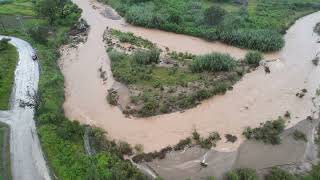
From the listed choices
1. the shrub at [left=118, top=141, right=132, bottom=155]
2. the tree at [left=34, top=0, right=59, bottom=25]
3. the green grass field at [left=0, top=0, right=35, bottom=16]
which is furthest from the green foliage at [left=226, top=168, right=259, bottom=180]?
the green grass field at [left=0, top=0, right=35, bottom=16]

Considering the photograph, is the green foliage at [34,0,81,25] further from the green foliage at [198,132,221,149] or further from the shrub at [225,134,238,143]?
the shrub at [225,134,238,143]

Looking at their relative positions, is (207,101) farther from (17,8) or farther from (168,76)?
(17,8)

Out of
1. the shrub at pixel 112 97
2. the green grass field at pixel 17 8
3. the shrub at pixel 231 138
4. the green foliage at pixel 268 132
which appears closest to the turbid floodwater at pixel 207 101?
the shrub at pixel 231 138

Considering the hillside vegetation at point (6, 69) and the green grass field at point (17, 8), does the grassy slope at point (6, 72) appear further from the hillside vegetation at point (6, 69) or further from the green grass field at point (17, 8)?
the green grass field at point (17, 8)

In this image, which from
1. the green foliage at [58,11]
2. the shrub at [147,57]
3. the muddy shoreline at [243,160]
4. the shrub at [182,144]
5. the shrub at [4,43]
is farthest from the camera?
the green foliage at [58,11]

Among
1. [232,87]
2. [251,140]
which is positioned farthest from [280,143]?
[232,87]

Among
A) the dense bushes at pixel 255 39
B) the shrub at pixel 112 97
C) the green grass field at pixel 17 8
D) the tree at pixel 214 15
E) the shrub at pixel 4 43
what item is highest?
the tree at pixel 214 15
